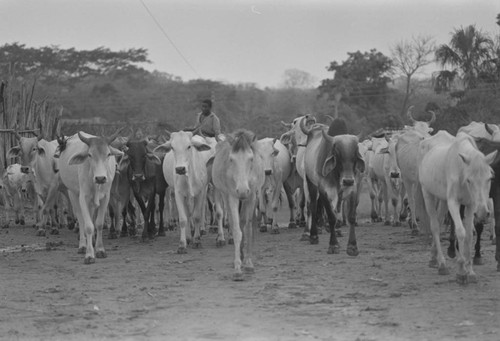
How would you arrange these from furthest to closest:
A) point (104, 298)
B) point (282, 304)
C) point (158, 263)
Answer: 1. point (158, 263)
2. point (104, 298)
3. point (282, 304)

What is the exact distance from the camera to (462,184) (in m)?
10.2

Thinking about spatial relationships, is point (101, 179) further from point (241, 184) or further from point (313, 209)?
point (313, 209)

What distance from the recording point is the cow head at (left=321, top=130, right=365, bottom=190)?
501 inches

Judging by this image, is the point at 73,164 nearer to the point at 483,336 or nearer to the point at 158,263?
the point at 158,263

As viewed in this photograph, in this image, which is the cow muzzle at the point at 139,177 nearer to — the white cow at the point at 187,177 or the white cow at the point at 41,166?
the white cow at the point at 187,177

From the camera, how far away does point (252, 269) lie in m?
11.4

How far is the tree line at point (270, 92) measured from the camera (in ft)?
107

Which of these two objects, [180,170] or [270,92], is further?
[270,92]

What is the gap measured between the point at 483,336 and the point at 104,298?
4078mm

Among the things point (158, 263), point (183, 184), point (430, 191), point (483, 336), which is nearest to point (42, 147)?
point (183, 184)

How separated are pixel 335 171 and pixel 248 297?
4.07 metres

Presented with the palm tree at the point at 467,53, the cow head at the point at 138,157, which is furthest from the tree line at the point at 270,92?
the cow head at the point at 138,157

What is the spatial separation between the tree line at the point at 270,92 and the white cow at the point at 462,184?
14.8 metres

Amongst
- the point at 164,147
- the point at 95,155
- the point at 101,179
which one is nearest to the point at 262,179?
the point at 101,179
